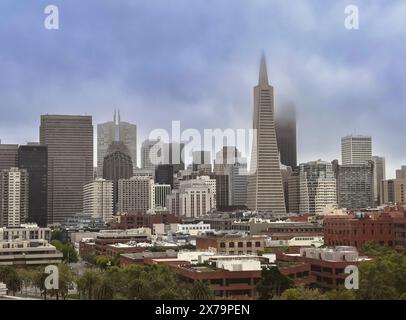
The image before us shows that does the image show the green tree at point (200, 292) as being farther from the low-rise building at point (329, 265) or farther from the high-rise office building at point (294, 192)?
the high-rise office building at point (294, 192)

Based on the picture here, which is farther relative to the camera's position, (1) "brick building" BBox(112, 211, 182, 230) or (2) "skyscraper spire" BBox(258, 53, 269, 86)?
(2) "skyscraper spire" BBox(258, 53, 269, 86)

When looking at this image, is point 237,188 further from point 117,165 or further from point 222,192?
point 117,165

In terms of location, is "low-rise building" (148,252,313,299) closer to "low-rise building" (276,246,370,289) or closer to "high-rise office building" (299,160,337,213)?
"low-rise building" (276,246,370,289)

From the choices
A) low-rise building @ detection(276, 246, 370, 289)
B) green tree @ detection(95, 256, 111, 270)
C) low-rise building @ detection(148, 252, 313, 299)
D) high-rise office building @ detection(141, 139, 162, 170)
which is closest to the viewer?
low-rise building @ detection(148, 252, 313, 299)

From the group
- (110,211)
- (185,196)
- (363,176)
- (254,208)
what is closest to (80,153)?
(110,211)

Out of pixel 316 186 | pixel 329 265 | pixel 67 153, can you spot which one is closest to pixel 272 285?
pixel 329 265

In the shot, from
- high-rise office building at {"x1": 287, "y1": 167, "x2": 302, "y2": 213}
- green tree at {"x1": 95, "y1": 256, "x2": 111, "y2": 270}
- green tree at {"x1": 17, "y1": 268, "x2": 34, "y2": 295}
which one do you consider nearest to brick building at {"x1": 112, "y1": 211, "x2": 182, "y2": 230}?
green tree at {"x1": 95, "y1": 256, "x2": 111, "y2": 270}

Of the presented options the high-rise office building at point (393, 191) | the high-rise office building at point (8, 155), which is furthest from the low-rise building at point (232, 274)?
the high-rise office building at point (8, 155)
